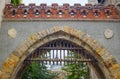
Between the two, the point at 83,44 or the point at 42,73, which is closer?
the point at 83,44

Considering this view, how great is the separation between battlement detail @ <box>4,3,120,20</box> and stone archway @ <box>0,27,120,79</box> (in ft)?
1.67

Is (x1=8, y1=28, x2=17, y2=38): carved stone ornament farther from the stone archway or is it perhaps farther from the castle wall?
the stone archway

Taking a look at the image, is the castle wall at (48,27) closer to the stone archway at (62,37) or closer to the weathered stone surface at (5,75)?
the stone archway at (62,37)

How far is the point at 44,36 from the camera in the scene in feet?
28.2

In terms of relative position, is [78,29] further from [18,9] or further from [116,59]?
[18,9]

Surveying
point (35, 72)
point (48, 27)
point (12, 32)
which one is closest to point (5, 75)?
point (12, 32)

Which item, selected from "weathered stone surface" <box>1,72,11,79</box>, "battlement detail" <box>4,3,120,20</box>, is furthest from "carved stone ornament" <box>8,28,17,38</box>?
"weathered stone surface" <box>1,72,11,79</box>

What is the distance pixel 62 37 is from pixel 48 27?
542 millimetres

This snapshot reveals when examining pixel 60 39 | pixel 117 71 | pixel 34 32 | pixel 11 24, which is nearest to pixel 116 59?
pixel 117 71

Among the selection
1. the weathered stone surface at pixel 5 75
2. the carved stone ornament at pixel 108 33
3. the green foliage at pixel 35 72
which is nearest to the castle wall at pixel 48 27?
the carved stone ornament at pixel 108 33

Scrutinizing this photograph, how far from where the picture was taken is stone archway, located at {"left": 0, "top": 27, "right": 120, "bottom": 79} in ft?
27.3

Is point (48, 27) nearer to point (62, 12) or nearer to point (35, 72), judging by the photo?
point (62, 12)

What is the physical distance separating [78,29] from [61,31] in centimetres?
55

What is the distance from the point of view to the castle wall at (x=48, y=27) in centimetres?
864
